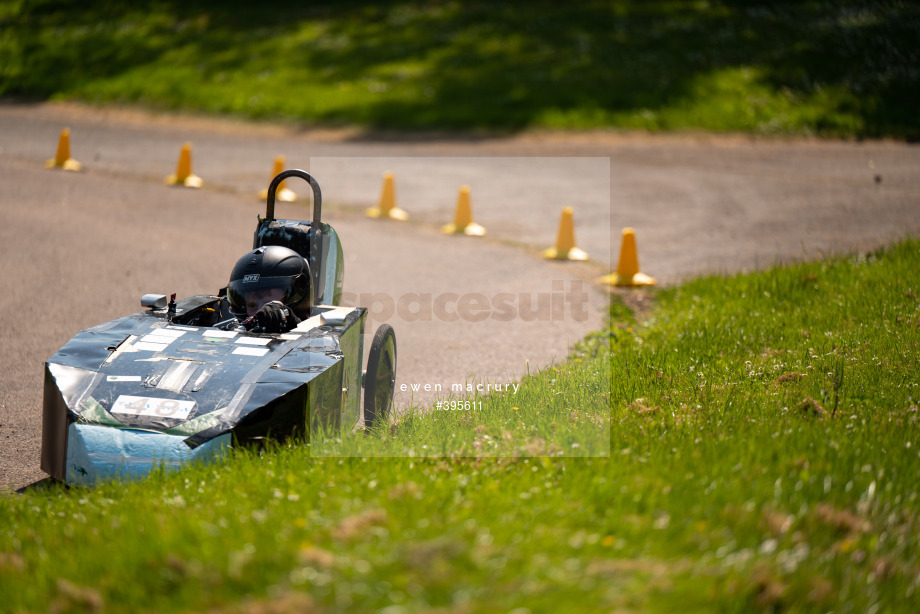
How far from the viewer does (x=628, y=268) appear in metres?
10.8

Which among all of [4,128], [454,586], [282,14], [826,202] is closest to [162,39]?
[282,14]

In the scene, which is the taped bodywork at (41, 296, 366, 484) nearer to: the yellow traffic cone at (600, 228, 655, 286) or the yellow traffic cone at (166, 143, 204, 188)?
the yellow traffic cone at (600, 228, 655, 286)

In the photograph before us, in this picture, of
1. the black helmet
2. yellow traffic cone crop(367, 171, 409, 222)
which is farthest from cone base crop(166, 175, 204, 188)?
the black helmet

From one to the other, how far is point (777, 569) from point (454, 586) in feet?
4.14

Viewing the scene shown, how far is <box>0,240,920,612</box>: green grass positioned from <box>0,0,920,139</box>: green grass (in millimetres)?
14549

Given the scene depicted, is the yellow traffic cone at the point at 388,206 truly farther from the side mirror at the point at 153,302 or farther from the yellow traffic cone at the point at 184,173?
the side mirror at the point at 153,302

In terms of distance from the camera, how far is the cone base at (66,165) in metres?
15.5

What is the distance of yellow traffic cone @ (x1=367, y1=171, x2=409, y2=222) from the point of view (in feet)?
45.2

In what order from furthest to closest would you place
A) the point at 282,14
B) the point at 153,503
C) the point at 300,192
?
the point at 282,14
the point at 300,192
the point at 153,503

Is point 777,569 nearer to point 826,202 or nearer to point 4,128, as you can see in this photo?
point 826,202

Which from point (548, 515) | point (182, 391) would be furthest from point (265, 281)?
point (548, 515)

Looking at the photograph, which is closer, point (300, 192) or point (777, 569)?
point (777, 569)

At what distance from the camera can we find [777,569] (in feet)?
10.9

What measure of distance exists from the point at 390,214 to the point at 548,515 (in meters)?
10.4
